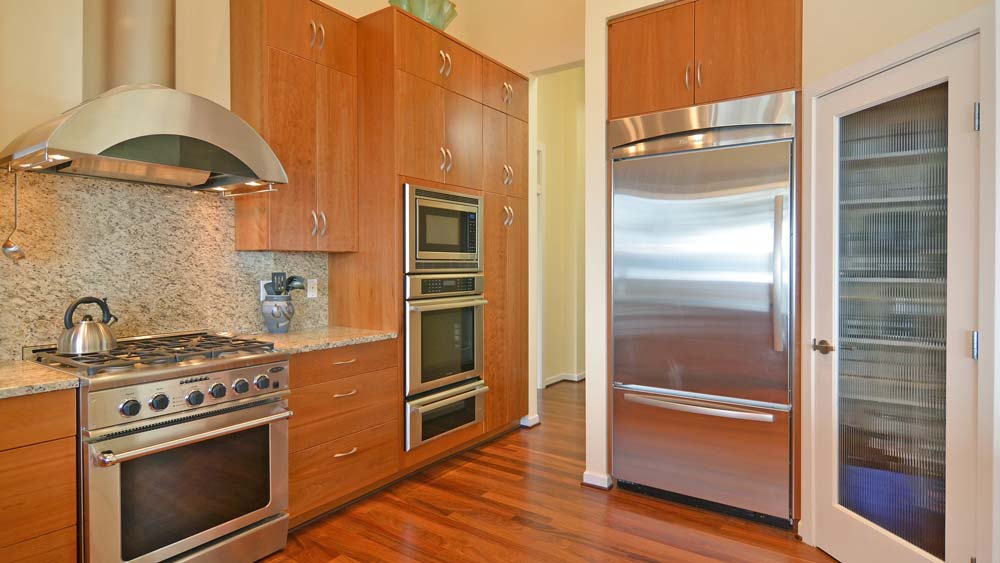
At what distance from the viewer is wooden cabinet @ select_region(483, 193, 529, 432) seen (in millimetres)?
3904

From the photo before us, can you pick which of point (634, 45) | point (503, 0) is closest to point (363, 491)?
point (634, 45)

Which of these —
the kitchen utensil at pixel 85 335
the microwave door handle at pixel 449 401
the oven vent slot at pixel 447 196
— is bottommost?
the microwave door handle at pixel 449 401

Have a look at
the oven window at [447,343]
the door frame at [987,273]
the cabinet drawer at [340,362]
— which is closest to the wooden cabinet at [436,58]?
the oven window at [447,343]

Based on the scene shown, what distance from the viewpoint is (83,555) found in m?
1.89

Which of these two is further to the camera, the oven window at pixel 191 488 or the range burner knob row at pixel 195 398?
the range burner knob row at pixel 195 398

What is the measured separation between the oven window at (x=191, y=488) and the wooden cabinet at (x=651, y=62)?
2.50 metres

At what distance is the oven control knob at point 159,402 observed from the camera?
2027 millimetres

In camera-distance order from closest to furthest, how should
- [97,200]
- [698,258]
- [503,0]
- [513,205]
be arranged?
1. [97,200]
2. [698,258]
3. [513,205]
4. [503,0]

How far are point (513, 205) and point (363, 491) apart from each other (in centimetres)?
223

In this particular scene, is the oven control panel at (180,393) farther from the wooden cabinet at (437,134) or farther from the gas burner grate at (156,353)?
the wooden cabinet at (437,134)

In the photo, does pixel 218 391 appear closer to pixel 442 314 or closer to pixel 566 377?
pixel 442 314

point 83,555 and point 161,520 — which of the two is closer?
point 83,555

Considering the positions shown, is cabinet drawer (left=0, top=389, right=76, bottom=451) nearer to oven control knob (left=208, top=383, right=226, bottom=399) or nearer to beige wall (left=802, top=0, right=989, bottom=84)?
oven control knob (left=208, top=383, right=226, bottom=399)

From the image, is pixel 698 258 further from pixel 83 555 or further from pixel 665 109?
pixel 83 555
